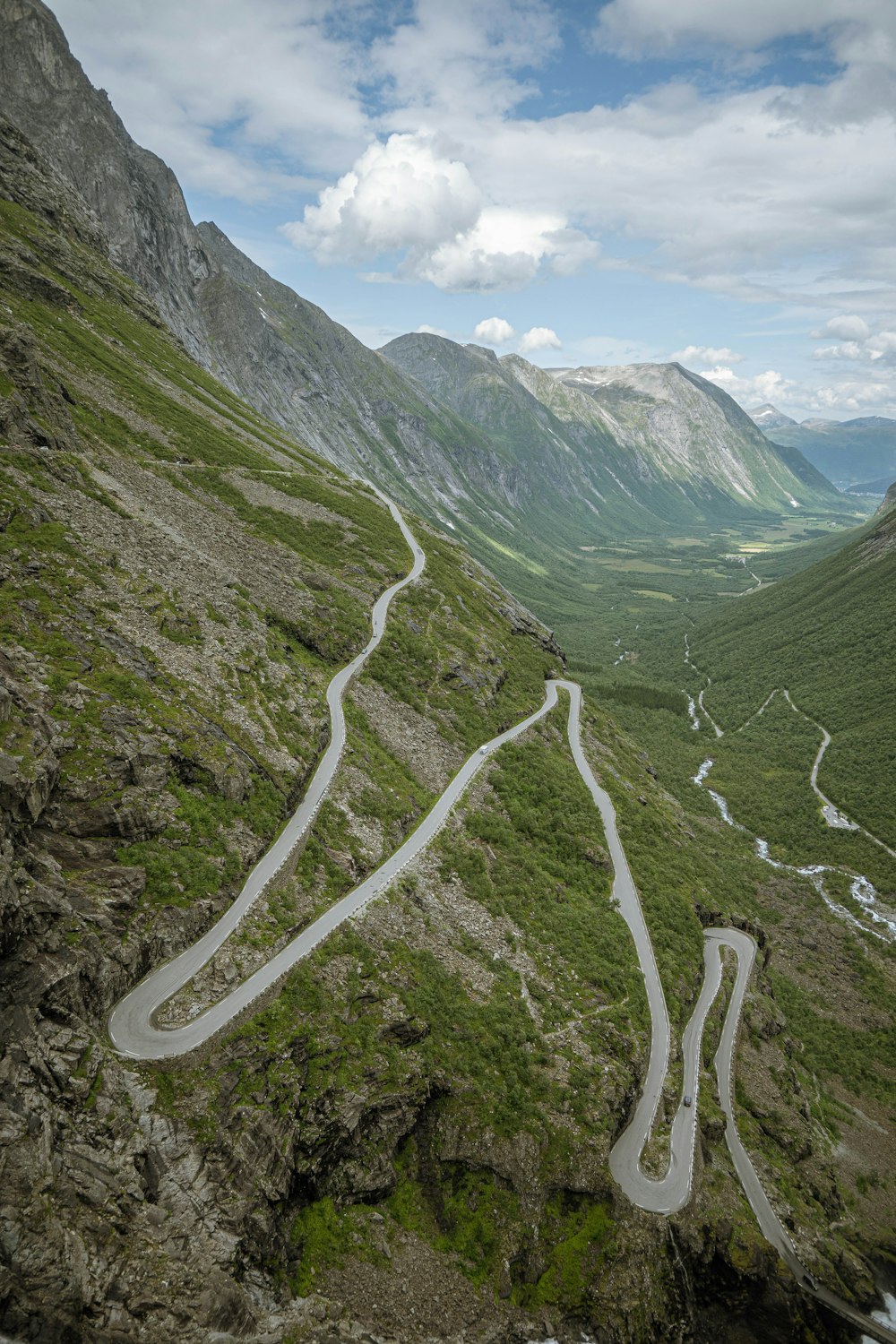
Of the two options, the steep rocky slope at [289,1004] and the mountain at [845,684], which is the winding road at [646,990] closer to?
the steep rocky slope at [289,1004]

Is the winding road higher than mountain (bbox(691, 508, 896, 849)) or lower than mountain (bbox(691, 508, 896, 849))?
lower

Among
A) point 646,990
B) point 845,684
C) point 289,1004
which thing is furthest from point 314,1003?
point 845,684

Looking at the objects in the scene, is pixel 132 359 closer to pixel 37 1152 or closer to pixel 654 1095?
pixel 37 1152

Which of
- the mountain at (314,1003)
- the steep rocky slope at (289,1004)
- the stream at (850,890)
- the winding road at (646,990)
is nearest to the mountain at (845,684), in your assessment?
the stream at (850,890)

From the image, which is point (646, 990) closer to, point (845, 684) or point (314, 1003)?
point (314, 1003)

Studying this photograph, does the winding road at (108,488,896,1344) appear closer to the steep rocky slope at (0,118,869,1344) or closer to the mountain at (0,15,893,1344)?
the mountain at (0,15,893,1344)

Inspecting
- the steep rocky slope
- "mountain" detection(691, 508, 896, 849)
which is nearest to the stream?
"mountain" detection(691, 508, 896, 849)
